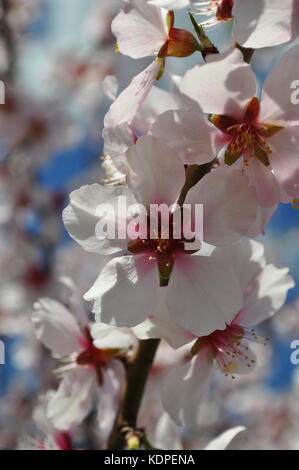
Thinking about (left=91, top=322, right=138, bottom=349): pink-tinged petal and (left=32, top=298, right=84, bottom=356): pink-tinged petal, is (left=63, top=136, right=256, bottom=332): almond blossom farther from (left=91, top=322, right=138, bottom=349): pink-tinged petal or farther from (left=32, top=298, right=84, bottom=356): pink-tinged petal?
(left=32, top=298, right=84, bottom=356): pink-tinged petal

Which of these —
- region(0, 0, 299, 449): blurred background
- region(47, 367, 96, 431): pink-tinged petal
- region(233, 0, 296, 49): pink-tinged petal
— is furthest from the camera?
region(0, 0, 299, 449): blurred background

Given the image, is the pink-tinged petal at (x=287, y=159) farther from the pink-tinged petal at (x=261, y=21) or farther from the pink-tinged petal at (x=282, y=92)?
the pink-tinged petal at (x=261, y=21)

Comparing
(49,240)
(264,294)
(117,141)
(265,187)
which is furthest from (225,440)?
(49,240)

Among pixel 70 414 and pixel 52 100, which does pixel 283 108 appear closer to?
pixel 70 414

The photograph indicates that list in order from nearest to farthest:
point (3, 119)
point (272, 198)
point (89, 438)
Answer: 1. point (272, 198)
2. point (89, 438)
3. point (3, 119)

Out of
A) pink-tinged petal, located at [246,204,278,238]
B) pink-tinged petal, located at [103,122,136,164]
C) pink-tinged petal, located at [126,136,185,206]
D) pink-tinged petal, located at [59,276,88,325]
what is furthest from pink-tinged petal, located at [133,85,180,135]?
pink-tinged petal, located at [59,276,88,325]
